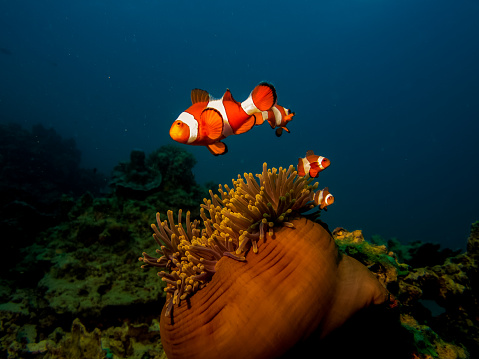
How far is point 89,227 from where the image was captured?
149 inches

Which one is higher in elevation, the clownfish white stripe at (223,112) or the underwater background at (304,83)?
the underwater background at (304,83)

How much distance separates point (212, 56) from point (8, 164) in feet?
253

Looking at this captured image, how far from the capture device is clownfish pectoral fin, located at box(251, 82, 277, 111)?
1269mm

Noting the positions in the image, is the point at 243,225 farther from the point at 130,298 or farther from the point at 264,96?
the point at 130,298

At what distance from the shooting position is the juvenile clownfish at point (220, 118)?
1.27m

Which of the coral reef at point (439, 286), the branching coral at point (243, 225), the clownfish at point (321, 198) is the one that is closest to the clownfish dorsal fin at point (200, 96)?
the branching coral at point (243, 225)

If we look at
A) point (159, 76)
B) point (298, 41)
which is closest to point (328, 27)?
point (298, 41)

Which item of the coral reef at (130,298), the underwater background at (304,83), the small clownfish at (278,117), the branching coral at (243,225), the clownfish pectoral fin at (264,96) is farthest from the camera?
the underwater background at (304,83)

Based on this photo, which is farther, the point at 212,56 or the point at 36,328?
the point at 212,56

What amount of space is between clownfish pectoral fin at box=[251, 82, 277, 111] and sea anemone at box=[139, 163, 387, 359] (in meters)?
0.74

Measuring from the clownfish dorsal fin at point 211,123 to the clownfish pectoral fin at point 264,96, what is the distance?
211 mm

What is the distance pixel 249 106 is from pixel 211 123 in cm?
23

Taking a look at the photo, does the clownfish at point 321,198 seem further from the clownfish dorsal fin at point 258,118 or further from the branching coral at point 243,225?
the clownfish dorsal fin at point 258,118

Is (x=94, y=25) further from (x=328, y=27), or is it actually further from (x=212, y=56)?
(x=328, y=27)
